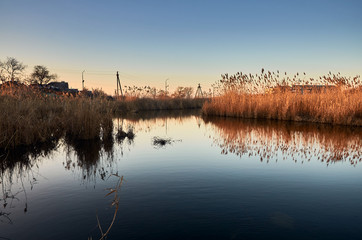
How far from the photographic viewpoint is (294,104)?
47.3 feet

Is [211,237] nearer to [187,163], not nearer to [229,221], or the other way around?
[229,221]

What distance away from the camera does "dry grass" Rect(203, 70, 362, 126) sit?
12.0 metres

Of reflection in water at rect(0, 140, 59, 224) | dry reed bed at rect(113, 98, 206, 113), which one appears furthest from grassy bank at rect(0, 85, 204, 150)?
dry reed bed at rect(113, 98, 206, 113)

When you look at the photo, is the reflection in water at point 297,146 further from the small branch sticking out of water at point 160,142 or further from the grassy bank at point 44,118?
the grassy bank at point 44,118

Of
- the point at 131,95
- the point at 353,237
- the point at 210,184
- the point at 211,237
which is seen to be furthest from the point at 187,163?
the point at 131,95

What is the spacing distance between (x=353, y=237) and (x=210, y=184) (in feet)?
7.16

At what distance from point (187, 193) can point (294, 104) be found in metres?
12.6

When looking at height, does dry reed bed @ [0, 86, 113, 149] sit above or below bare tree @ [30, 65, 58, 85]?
below

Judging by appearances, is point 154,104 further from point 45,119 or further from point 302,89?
point 45,119

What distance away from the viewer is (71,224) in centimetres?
298

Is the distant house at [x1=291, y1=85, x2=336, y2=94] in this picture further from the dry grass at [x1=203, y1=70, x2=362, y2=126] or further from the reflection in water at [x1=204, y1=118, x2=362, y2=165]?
the reflection in water at [x1=204, y1=118, x2=362, y2=165]

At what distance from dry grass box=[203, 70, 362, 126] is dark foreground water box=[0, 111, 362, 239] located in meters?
5.73

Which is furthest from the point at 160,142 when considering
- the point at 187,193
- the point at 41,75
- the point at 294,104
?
the point at 41,75

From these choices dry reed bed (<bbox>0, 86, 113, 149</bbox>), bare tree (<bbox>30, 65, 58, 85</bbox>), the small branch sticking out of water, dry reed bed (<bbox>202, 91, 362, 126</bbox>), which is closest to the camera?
dry reed bed (<bbox>0, 86, 113, 149</bbox>)
